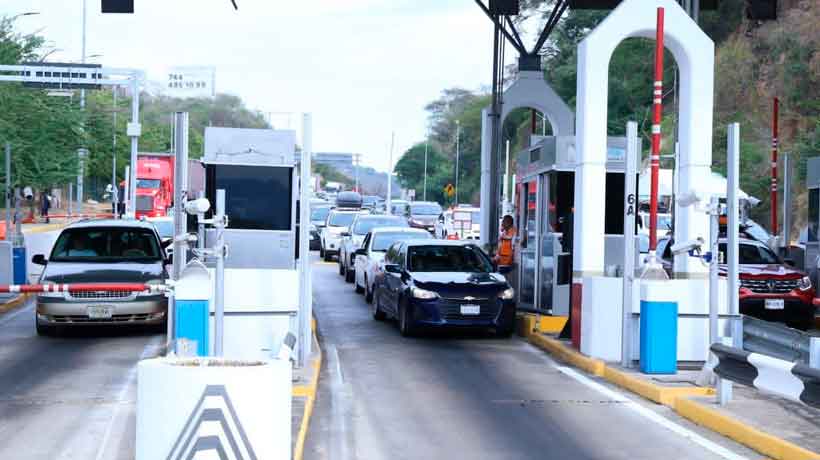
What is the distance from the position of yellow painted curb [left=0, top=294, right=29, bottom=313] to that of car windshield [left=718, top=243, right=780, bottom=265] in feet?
43.3

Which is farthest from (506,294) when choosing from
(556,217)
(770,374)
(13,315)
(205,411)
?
(205,411)

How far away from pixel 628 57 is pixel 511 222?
3936 cm

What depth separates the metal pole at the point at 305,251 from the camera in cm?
1323

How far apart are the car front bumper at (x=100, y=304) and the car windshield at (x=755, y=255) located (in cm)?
1034

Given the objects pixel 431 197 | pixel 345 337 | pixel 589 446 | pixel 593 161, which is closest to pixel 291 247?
pixel 345 337

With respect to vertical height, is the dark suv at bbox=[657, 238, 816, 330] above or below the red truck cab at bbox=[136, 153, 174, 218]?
below

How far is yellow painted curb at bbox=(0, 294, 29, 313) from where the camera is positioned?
2239cm

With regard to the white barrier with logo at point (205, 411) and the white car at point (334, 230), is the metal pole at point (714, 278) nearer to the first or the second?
the white barrier with logo at point (205, 411)

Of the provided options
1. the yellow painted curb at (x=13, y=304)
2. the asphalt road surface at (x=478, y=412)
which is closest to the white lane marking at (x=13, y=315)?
the yellow painted curb at (x=13, y=304)

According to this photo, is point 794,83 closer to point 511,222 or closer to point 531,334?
point 511,222

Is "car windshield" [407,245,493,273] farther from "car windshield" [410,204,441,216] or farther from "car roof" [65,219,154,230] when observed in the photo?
"car windshield" [410,204,441,216]

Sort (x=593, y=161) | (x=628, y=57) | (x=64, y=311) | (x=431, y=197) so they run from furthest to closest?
(x=431, y=197) < (x=628, y=57) < (x=64, y=311) < (x=593, y=161)

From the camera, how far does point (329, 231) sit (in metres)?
38.8

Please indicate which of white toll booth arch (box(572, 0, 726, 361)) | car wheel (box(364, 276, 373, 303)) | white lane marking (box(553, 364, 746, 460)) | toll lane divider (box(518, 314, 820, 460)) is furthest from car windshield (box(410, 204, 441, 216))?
white lane marking (box(553, 364, 746, 460))
